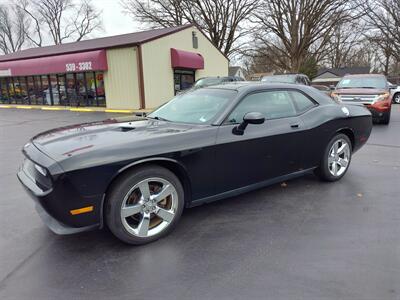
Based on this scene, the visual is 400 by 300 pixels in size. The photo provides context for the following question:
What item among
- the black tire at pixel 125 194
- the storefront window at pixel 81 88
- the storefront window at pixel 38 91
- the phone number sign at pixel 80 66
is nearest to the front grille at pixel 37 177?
the black tire at pixel 125 194

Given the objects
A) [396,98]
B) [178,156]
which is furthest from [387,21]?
[178,156]

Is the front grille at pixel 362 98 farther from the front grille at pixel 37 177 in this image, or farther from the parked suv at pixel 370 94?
the front grille at pixel 37 177

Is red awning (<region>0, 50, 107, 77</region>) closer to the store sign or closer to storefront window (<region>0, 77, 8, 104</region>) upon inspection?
the store sign

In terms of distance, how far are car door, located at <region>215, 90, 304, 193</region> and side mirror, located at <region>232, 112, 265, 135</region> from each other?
0.16 ft

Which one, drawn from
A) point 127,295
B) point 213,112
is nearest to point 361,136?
point 213,112

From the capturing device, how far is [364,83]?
11.5 metres

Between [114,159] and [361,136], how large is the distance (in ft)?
13.4

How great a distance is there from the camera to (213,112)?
3773 mm

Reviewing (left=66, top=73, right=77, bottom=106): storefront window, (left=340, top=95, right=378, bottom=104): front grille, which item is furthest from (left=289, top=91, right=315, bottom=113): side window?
(left=66, top=73, right=77, bottom=106): storefront window

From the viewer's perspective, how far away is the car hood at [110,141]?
2.84m

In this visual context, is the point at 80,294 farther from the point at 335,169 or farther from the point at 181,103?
the point at 335,169

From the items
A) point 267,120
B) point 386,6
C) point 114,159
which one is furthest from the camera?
point 386,6

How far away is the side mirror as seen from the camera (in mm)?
3547

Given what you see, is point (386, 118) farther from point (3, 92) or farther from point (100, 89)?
point (3, 92)
